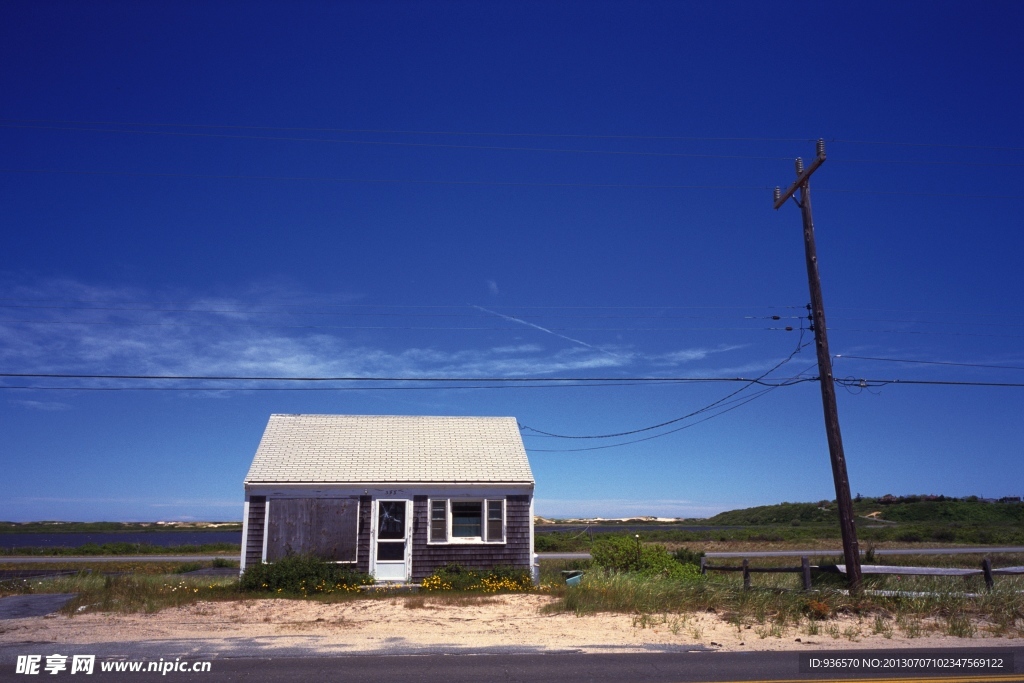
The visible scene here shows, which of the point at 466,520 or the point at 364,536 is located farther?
the point at 466,520

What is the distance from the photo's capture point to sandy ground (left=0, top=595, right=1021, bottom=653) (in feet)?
39.0

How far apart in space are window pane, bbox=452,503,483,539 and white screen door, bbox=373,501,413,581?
1377 mm

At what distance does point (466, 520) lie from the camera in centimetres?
2123

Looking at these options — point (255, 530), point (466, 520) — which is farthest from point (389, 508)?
point (255, 530)

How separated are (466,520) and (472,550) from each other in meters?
0.93

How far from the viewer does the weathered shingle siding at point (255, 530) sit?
20.0m

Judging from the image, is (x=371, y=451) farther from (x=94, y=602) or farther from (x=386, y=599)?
(x=94, y=602)

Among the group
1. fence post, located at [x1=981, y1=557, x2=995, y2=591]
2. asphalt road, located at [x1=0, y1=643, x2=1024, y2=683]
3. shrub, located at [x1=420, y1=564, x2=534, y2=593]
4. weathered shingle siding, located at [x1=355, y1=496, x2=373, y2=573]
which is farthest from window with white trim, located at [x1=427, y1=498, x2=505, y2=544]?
fence post, located at [x1=981, y1=557, x2=995, y2=591]

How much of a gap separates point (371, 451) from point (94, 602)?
8.45 metres

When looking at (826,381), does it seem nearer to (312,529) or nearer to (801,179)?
(801,179)

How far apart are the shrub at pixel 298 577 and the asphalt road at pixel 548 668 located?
750 centimetres

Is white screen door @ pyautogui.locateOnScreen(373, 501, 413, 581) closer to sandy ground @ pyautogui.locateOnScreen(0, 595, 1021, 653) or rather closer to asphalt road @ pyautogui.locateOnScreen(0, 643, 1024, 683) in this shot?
sandy ground @ pyautogui.locateOnScreen(0, 595, 1021, 653)

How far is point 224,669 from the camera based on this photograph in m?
9.70

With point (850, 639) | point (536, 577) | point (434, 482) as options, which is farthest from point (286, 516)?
point (850, 639)
